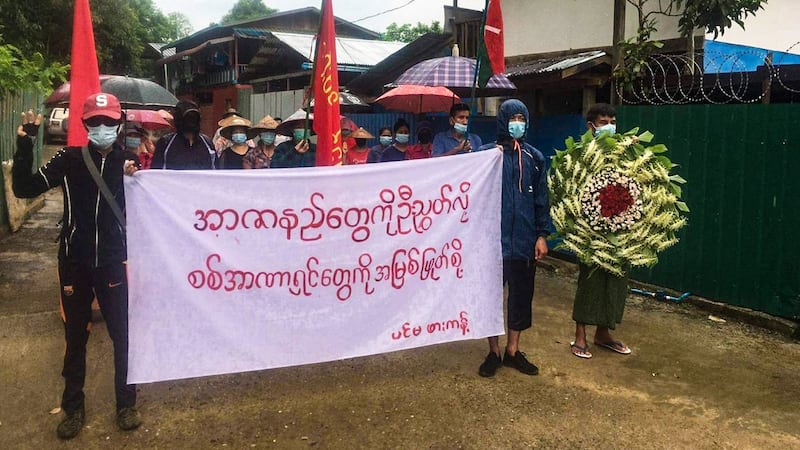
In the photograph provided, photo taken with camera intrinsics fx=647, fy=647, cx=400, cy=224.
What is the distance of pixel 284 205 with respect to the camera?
3902 millimetres

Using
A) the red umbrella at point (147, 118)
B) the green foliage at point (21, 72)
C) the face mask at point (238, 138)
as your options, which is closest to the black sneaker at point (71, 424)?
the face mask at point (238, 138)

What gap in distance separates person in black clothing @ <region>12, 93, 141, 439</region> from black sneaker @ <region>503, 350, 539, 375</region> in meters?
2.47

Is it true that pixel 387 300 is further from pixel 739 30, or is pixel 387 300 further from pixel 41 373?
pixel 739 30

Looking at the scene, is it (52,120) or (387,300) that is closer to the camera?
(387,300)

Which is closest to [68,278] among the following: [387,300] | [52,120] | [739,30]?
[387,300]

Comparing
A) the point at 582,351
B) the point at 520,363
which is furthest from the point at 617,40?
the point at 520,363

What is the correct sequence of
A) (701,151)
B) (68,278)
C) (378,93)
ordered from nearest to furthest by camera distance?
(68,278), (701,151), (378,93)

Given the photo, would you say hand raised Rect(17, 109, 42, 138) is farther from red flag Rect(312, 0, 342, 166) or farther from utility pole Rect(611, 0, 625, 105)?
utility pole Rect(611, 0, 625, 105)

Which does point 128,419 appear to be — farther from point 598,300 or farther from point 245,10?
point 245,10

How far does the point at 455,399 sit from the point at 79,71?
300 centimetres

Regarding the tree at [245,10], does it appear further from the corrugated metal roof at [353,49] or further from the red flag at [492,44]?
the red flag at [492,44]

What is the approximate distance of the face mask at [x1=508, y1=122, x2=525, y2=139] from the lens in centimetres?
441

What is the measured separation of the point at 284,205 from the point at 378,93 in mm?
10510

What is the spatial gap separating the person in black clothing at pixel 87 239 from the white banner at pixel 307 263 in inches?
3.5
